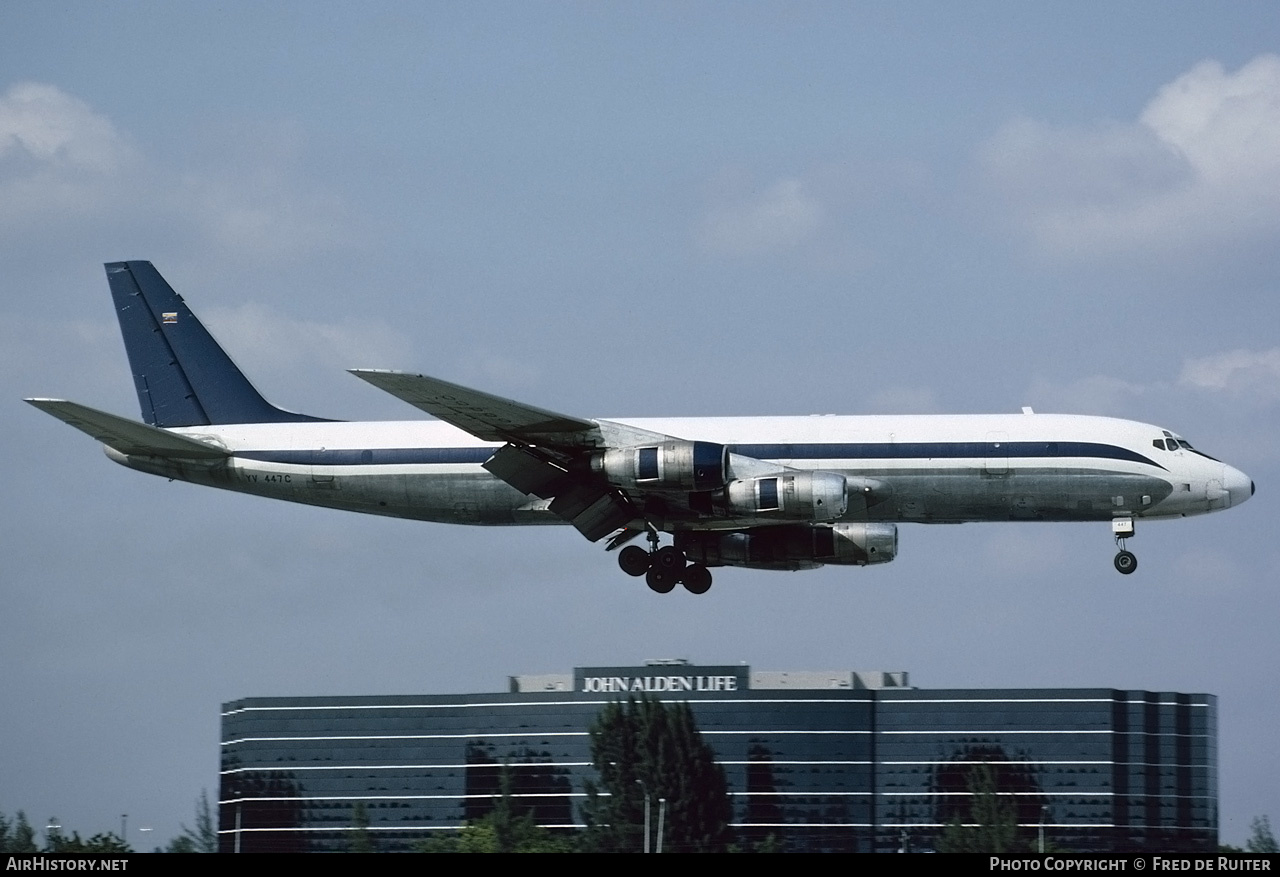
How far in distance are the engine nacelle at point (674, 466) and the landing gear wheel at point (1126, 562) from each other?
1363 cm

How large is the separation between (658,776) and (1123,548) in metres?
44.1

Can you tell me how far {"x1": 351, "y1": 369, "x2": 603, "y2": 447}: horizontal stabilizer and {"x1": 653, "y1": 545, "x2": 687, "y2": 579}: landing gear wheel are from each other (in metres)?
5.47

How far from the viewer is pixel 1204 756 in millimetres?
101688

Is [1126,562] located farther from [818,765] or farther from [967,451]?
[818,765]

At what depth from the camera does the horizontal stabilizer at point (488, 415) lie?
5272 cm

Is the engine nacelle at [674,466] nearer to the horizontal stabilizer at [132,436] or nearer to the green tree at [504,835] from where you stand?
the horizontal stabilizer at [132,436]

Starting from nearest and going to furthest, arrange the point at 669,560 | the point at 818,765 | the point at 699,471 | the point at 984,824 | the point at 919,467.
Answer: the point at 699,471 → the point at 919,467 → the point at 669,560 → the point at 984,824 → the point at 818,765

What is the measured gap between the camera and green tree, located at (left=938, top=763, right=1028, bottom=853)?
84812mm

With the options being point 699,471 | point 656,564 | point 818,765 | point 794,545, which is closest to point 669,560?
point 656,564

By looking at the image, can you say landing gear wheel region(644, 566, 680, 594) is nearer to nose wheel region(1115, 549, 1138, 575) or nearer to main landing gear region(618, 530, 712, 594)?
main landing gear region(618, 530, 712, 594)

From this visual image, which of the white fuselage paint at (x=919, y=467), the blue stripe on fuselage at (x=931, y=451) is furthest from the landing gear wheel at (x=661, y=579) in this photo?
the blue stripe on fuselage at (x=931, y=451)

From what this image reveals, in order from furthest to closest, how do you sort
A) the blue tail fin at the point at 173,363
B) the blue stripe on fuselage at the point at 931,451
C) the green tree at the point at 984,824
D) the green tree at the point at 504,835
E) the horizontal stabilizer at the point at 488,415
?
the green tree at the point at 984,824, the green tree at the point at 504,835, the blue tail fin at the point at 173,363, the blue stripe on fuselage at the point at 931,451, the horizontal stabilizer at the point at 488,415

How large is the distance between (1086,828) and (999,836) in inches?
508

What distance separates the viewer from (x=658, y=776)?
96.4 metres
